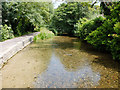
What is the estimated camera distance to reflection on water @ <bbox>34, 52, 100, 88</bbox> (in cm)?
354

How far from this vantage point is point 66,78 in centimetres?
397

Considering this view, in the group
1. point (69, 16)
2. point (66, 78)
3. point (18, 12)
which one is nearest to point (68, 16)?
point (69, 16)

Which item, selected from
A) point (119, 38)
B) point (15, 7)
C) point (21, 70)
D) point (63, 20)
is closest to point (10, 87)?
point (21, 70)

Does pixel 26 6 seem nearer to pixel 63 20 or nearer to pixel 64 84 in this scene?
pixel 63 20

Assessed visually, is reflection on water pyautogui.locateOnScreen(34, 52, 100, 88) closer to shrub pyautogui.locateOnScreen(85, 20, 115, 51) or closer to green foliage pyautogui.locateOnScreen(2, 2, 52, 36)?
shrub pyautogui.locateOnScreen(85, 20, 115, 51)

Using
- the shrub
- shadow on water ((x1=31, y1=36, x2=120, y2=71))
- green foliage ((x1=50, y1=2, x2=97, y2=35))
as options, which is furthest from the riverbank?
green foliage ((x1=50, y1=2, x2=97, y2=35))

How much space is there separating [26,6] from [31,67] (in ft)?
39.1

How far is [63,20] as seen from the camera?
77.0 ft

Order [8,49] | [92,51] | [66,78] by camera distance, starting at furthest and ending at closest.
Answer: [92,51]
[8,49]
[66,78]

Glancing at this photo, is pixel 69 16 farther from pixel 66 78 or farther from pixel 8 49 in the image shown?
pixel 66 78

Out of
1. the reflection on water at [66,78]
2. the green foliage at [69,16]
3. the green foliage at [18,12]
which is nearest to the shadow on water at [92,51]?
the reflection on water at [66,78]

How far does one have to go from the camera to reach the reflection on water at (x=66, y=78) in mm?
3539

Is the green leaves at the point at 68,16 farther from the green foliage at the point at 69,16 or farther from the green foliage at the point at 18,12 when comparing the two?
the green foliage at the point at 18,12

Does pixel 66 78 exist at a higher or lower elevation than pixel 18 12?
lower
